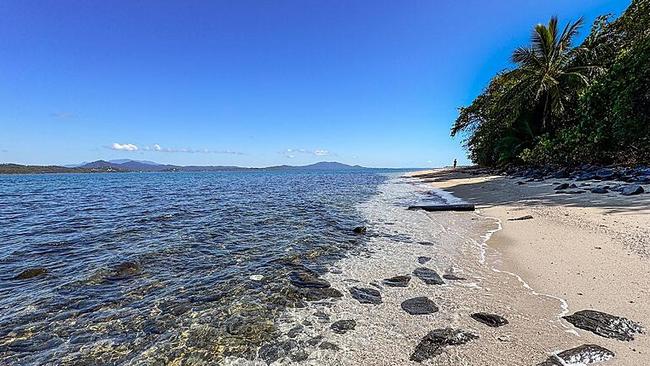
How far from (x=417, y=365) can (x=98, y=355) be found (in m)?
4.11

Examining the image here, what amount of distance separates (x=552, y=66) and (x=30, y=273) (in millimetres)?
38507

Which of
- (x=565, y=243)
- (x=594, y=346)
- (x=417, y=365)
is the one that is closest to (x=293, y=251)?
(x=417, y=365)

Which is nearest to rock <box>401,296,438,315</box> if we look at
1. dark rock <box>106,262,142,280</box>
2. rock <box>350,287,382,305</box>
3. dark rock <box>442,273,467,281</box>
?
rock <box>350,287,382,305</box>

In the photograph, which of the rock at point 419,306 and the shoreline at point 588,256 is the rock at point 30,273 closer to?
the rock at point 419,306

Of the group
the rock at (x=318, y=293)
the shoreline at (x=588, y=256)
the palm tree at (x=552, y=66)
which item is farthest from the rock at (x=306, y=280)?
the palm tree at (x=552, y=66)

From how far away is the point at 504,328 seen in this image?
A: 410cm

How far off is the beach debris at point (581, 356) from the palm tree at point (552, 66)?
98.6 feet

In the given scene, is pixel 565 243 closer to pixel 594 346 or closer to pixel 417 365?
pixel 594 346

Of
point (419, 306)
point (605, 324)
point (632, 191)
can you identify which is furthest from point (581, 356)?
point (632, 191)

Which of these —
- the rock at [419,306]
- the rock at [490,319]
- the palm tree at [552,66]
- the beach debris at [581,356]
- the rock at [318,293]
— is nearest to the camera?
the beach debris at [581,356]

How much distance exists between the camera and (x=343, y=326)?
446 centimetres

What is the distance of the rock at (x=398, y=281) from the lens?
5.98 meters

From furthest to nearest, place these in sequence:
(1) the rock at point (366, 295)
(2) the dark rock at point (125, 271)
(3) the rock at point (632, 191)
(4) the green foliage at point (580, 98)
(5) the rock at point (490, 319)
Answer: (4) the green foliage at point (580, 98), (3) the rock at point (632, 191), (2) the dark rock at point (125, 271), (1) the rock at point (366, 295), (5) the rock at point (490, 319)

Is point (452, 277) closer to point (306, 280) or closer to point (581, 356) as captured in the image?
point (581, 356)
